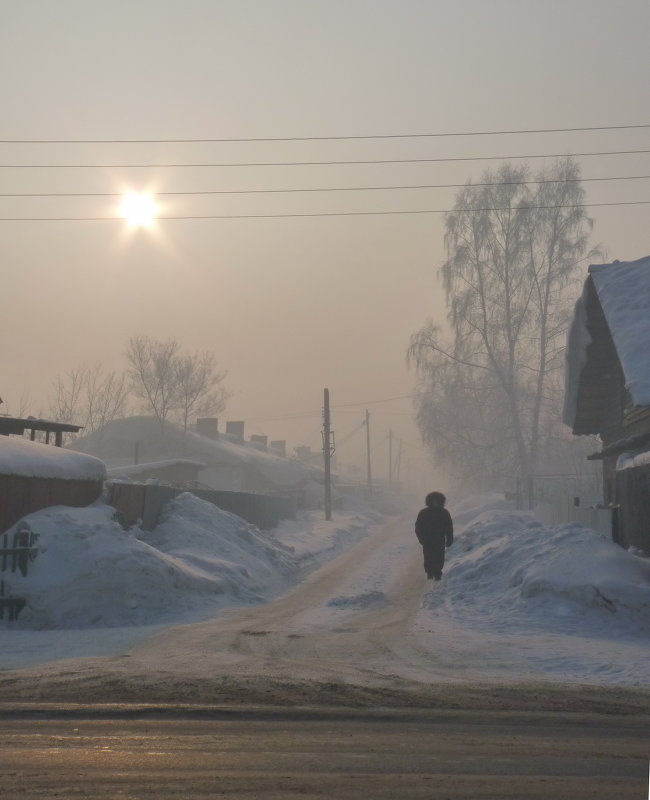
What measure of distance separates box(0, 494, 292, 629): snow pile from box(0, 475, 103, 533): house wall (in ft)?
0.73

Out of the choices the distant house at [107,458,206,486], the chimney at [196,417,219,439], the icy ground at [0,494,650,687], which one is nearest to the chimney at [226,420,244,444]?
the chimney at [196,417,219,439]

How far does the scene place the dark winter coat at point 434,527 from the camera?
57.9ft

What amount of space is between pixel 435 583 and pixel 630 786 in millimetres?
12353

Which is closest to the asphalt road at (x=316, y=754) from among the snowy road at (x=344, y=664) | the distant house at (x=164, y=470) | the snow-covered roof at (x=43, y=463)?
the snowy road at (x=344, y=664)

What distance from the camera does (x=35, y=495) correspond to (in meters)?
15.6

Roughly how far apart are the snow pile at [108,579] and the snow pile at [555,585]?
13.2ft

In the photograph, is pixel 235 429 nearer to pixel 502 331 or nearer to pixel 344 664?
pixel 502 331

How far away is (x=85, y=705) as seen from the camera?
729 centimetres

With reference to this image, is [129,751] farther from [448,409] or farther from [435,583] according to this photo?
[448,409]

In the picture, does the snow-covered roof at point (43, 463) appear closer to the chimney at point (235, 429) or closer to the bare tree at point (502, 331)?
the bare tree at point (502, 331)

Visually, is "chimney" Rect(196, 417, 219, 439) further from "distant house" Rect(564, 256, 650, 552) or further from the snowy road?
the snowy road

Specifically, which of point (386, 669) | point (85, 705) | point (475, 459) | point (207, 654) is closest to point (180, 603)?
point (207, 654)

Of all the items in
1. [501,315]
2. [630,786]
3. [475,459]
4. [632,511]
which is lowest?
[630,786]

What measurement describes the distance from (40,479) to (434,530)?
23.6ft
